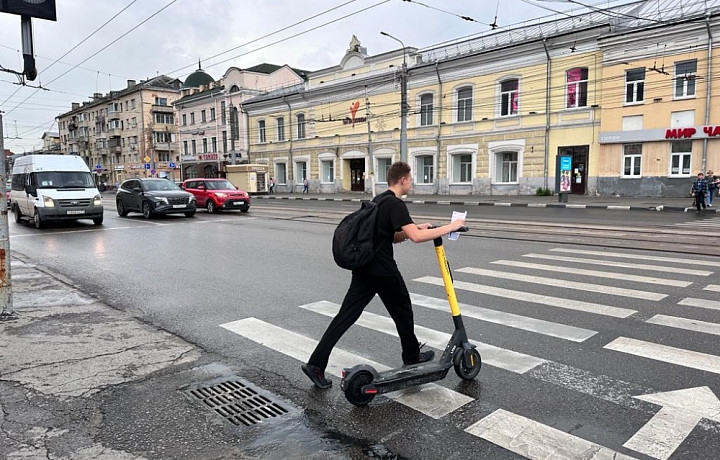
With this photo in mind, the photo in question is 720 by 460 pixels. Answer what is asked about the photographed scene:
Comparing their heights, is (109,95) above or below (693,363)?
above

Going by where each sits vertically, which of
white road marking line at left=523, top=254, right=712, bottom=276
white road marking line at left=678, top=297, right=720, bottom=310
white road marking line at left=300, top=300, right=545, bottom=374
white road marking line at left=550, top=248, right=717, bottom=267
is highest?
white road marking line at left=550, top=248, right=717, bottom=267

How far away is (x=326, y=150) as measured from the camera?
4481 cm

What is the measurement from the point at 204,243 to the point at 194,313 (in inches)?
256

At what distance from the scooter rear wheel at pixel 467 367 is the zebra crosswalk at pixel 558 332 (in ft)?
0.43

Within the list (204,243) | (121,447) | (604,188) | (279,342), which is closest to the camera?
(121,447)

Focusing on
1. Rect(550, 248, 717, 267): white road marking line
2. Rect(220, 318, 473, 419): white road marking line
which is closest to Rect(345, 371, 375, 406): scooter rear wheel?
Rect(220, 318, 473, 419): white road marking line

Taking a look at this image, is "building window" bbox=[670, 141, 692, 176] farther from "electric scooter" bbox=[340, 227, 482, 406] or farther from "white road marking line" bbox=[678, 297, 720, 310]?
"electric scooter" bbox=[340, 227, 482, 406]

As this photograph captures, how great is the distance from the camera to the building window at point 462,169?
35125 mm

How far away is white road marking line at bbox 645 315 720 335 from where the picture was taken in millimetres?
5219

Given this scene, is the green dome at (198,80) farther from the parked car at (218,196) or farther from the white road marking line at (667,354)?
the white road marking line at (667,354)

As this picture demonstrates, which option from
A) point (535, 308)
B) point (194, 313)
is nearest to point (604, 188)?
point (535, 308)

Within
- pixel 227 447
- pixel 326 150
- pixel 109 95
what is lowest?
pixel 227 447

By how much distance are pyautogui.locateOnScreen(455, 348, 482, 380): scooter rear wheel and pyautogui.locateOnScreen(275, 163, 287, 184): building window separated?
154ft

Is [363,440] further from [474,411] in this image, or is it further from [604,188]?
[604,188]
